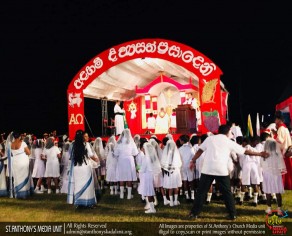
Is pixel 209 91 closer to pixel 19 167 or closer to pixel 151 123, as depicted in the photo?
pixel 151 123

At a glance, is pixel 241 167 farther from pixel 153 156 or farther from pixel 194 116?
pixel 194 116

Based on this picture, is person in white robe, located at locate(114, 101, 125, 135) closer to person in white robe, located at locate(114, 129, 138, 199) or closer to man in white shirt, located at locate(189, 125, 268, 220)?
person in white robe, located at locate(114, 129, 138, 199)

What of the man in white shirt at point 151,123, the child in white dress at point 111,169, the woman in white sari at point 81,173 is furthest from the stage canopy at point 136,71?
the woman in white sari at point 81,173

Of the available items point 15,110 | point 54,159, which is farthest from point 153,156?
point 15,110

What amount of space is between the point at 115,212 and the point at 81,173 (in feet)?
3.84

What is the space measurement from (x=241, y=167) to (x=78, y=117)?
9.47 metres

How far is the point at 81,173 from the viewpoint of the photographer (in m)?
7.90

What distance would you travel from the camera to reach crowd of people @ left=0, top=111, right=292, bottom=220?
6.45m

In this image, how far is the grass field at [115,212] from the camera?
6.82 metres

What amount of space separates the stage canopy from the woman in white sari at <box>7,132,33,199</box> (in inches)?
251

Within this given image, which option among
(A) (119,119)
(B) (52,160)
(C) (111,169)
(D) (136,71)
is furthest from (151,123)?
(C) (111,169)

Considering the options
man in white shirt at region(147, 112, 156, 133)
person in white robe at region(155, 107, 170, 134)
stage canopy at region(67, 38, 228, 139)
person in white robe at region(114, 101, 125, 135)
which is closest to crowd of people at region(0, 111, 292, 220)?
stage canopy at region(67, 38, 228, 139)

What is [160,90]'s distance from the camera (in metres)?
20.6

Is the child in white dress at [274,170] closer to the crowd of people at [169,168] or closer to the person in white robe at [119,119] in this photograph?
the crowd of people at [169,168]
